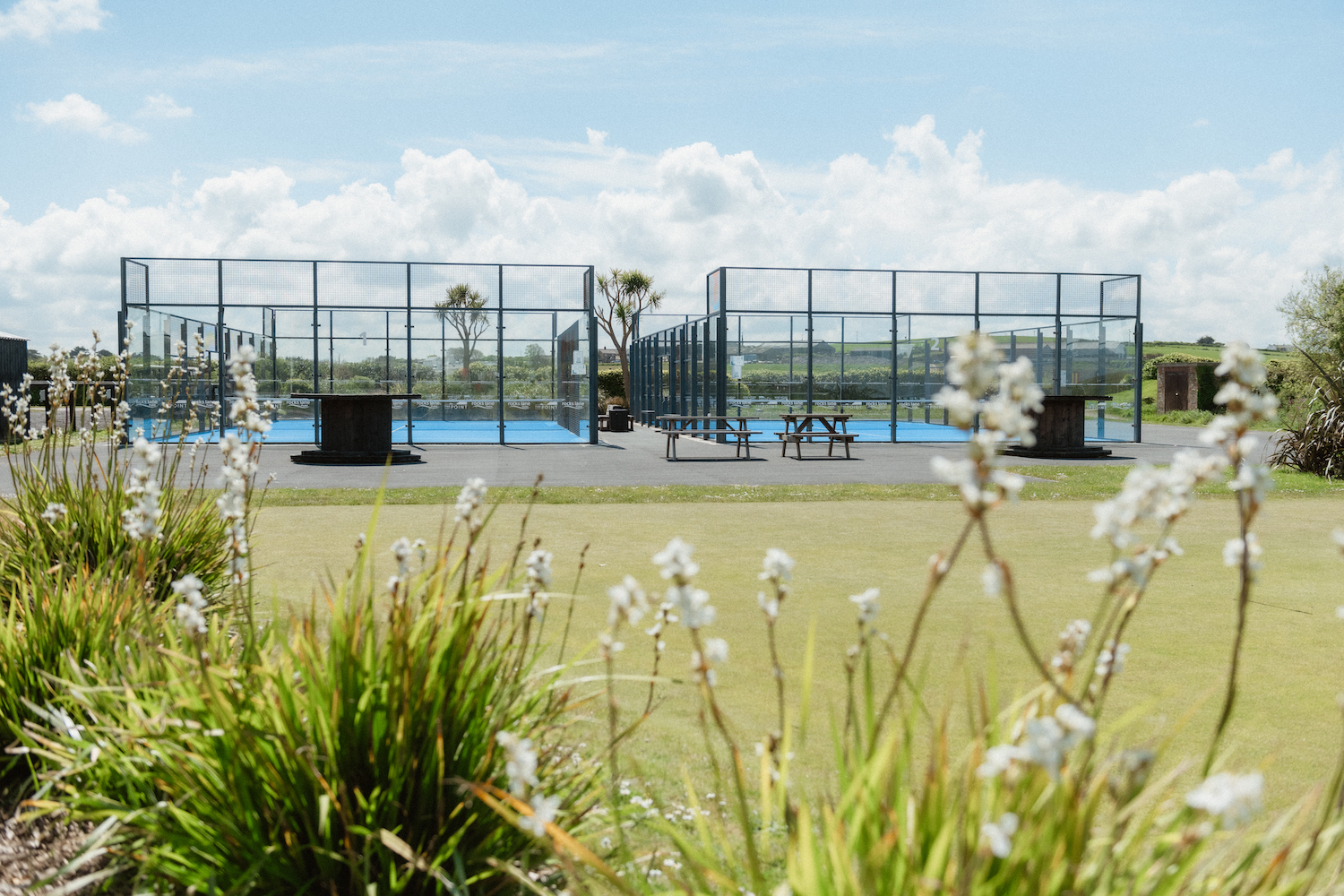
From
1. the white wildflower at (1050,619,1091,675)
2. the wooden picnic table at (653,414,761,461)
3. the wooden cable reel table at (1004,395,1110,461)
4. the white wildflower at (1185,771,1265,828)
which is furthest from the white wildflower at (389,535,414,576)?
the wooden cable reel table at (1004,395,1110,461)

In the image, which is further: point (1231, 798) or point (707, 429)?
point (707, 429)

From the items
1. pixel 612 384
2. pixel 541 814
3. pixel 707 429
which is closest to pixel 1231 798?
pixel 541 814

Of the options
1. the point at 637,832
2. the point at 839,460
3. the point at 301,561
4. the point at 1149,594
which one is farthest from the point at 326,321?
the point at 637,832

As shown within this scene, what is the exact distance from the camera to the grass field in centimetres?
368

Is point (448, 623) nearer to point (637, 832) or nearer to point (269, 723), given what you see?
point (269, 723)

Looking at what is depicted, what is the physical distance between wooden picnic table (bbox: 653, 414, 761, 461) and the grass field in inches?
281

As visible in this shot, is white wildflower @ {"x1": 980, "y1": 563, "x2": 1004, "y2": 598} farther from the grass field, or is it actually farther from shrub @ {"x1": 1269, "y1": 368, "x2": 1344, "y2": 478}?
shrub @ {"x1": 1269, "y1": 368, "x2": 1344, "y2": 478}

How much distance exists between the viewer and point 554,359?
23.5m

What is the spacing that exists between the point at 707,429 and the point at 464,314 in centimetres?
578

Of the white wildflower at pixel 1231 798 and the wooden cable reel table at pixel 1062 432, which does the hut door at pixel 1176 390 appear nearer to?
the wooden cable reel table at pixel 1062 432

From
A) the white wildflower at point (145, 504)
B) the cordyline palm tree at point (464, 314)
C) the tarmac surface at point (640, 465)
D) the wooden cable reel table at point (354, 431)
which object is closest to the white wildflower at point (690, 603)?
the white wildflower at point (145, 504)

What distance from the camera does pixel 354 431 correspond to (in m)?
17.6

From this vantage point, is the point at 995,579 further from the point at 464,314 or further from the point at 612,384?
the point at 612,384

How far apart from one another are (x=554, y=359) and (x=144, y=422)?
9.58m
